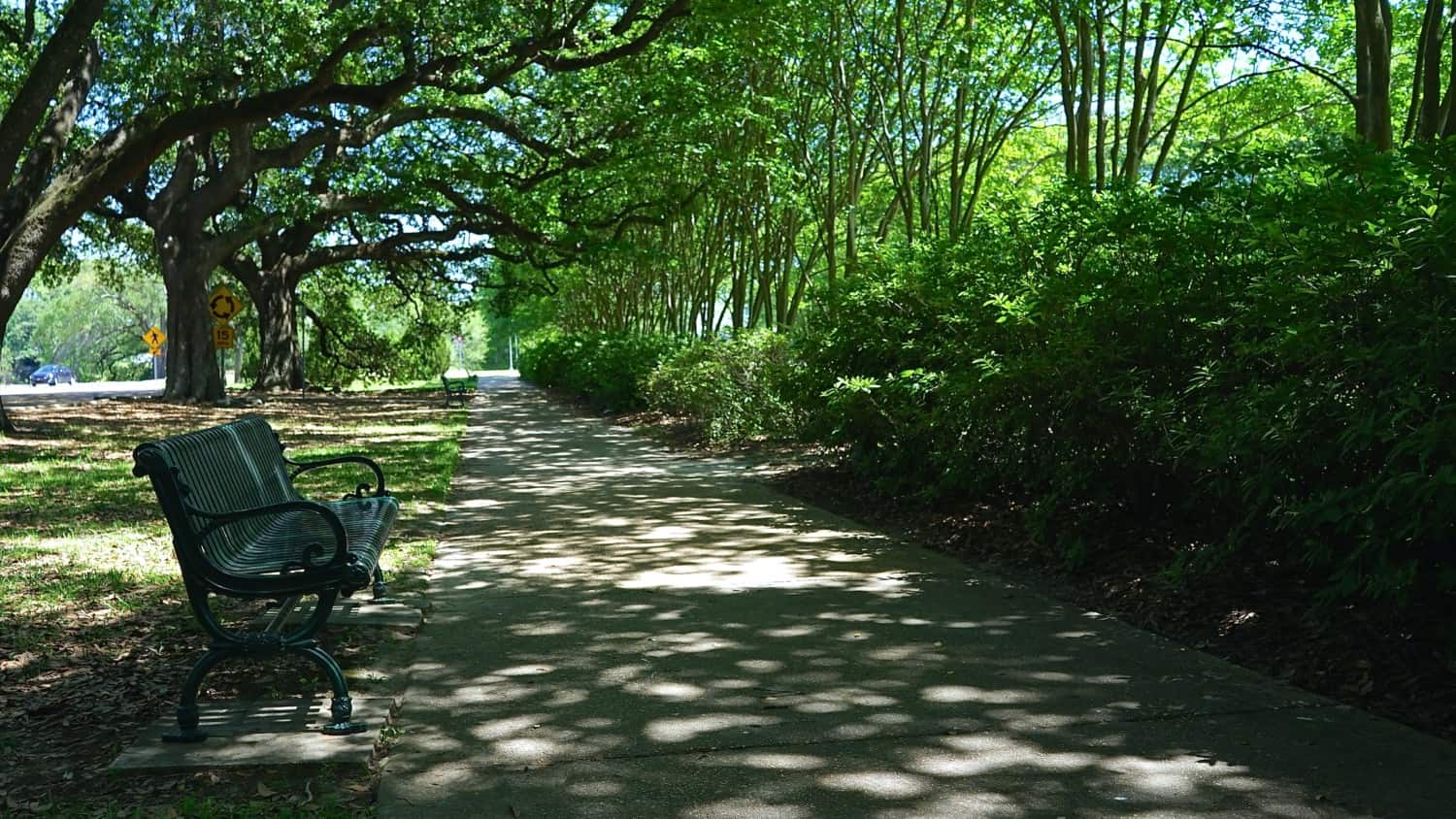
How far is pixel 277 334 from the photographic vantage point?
1505 inches

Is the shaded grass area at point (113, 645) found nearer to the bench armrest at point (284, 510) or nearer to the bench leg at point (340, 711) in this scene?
the bench leg at point (340, 711)

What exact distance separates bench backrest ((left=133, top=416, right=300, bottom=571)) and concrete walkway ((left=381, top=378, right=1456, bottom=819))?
38.9 inches

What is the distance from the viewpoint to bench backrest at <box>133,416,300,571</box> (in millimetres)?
4465

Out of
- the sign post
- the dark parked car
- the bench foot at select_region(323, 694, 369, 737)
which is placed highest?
the sign post

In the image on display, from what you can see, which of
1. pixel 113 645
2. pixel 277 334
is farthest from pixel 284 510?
pixel 277 334

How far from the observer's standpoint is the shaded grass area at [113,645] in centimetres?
379

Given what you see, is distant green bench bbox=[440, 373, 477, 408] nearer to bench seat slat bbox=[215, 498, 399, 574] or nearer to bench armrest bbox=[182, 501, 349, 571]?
bench seat slat bbox=[215, 498, 399, 574]

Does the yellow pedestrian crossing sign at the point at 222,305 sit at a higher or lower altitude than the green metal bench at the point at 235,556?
higher

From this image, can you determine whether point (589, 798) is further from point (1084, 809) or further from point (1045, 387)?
point (1045, 387)

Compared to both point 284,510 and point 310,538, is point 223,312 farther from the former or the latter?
point 284,510

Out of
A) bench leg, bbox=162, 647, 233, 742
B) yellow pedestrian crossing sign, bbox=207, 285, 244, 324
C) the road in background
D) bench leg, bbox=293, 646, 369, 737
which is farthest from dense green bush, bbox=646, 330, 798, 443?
the road in background

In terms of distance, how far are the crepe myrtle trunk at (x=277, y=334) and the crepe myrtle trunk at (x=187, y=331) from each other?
7.34 m

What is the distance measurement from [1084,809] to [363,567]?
9.13 feet

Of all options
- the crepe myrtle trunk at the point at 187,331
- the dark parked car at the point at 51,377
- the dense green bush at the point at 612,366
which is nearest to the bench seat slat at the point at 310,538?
the dense green bush at the point at 612,366
